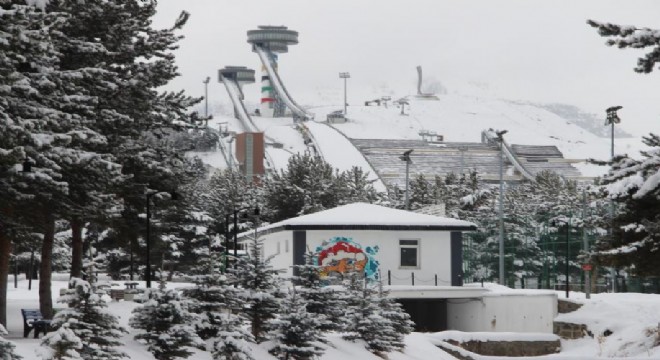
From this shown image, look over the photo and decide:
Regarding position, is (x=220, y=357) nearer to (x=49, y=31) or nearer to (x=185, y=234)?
(x=49, y=31)

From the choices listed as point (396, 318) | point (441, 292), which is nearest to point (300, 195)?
point (441, 292)

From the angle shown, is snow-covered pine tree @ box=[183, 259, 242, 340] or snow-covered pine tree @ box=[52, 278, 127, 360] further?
snow-covered pine tree @ box=[183, 259, 242, 340]

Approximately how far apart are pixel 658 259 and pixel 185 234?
45.5 meters

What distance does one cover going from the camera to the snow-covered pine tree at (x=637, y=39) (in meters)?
18.9

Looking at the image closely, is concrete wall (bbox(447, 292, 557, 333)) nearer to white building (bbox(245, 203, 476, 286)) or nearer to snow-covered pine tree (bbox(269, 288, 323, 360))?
white building (bbox(245, 203, 476, 286))

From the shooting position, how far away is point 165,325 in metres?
30.2

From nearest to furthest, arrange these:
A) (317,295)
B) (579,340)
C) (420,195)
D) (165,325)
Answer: (165,325)
(317,295)
(579,340)
(420,195)

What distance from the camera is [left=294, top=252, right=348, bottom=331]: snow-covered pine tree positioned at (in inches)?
1477

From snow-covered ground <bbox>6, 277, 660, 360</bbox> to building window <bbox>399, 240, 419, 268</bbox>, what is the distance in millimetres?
4001

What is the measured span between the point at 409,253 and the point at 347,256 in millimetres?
3157

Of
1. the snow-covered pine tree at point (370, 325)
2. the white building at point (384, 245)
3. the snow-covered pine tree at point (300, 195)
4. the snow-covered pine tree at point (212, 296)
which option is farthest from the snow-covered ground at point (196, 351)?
the snow-covered pine tree at point (300, 195)

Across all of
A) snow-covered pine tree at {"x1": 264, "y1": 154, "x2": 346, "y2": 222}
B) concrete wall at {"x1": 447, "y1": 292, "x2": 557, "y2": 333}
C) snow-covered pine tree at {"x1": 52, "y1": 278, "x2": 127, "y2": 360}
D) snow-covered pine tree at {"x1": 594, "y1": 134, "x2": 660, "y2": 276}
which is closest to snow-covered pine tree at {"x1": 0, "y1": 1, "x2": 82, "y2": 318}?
snow-covered pine tree at {"x1": 52, "y1": 278, "x2": 127, "y2": 360}

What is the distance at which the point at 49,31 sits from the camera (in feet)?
82.8

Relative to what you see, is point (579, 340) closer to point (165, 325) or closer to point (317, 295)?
point (317, 295)
